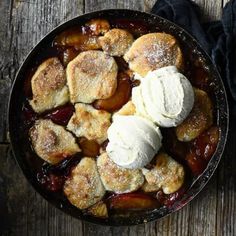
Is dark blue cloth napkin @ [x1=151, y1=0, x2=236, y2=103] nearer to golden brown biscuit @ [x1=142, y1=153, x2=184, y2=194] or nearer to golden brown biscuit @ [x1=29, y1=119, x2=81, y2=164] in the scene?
golden brown biscuit @ [x1=142, y1=153, x2=184, y2=194]

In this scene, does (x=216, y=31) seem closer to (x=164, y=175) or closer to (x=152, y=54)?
(x=152, y=54)

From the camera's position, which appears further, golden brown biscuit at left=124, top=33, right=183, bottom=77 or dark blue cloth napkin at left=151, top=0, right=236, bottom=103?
dark blue cloth napkin at left=151, top=0, right=236, bottom=103

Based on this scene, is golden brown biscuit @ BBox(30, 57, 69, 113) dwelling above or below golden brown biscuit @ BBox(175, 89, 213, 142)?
above

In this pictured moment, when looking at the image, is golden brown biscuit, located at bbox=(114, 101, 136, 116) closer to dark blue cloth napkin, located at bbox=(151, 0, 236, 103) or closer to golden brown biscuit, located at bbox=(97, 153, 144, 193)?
golden brown biscuit, located at bbox=(97, 153, 144, 193)

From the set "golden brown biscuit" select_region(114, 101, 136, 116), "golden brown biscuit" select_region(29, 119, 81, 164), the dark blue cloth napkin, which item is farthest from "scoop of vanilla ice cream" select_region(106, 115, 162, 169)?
the dark blue cloth napkin

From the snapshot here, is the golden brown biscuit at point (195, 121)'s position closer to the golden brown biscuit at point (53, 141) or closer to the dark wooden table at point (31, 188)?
the dark wooden table at point (31, 188)

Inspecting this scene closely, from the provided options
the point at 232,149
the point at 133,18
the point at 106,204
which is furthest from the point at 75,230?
the point at 133,18

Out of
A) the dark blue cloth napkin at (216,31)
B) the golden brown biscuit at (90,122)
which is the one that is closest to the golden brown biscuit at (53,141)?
the golden brown biscuit at (90,122)
